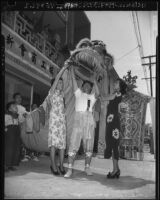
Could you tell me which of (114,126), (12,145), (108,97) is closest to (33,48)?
(12,145)

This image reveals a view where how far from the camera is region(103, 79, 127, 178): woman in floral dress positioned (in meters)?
3.33

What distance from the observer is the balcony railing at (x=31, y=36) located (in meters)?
5.65

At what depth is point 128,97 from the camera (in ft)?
12.9

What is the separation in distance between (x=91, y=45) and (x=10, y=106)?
139 centimetres

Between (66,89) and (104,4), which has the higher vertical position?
(104,4)

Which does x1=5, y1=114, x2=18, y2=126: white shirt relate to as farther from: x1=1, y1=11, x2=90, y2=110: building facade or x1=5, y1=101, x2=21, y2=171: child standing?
x1=1, y1=11, x2=90, y2=110: building facade

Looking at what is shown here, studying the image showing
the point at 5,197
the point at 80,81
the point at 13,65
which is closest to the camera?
the point at 5,197

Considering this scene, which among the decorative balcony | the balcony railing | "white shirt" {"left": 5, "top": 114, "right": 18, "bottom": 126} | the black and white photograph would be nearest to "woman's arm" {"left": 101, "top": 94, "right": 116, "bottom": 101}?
the black and white photograph

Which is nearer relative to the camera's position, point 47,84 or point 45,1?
point 45,1

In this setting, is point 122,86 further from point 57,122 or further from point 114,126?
point 57,122

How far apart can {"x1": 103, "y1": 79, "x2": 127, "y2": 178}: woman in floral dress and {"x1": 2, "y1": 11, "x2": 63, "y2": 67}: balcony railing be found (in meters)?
2.08

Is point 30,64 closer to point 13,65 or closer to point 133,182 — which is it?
point 13,65

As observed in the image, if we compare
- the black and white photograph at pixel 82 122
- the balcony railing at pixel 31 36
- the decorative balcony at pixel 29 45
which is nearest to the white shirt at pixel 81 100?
the black and white photograph at pixel 82 122

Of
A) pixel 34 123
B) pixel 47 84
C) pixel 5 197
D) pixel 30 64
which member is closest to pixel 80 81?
pixel 34 123
